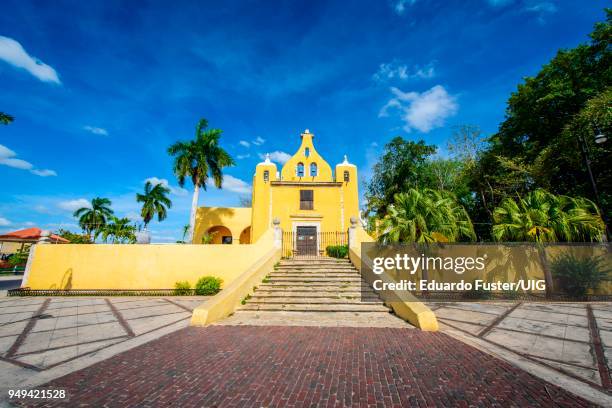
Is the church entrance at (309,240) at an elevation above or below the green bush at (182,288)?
above

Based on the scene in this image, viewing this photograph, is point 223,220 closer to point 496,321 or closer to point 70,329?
point 70,329

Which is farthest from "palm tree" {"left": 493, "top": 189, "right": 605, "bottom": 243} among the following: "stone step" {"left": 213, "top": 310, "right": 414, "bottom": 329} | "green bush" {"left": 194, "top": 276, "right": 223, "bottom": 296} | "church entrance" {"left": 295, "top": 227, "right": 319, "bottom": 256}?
"green bush" {"left": 194, "top": 276, "right": 223, "bottom": 296}

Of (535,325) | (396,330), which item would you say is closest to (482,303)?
(535,325)

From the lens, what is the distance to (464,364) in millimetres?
4305

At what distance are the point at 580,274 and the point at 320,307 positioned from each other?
1276 cm

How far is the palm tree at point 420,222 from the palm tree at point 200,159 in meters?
13.5

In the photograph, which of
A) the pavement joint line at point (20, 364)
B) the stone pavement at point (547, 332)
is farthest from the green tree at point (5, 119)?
the stone pavement at point (547, 332)

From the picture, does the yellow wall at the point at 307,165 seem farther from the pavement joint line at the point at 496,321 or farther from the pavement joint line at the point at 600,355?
the pavement joint line at the point at 600,355

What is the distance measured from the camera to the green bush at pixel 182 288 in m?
12.6

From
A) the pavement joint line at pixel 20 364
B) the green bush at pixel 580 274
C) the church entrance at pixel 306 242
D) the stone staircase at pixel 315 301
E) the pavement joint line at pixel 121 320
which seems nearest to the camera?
the pavement joint line at pixel 20 364

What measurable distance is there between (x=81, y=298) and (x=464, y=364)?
15.0 meters

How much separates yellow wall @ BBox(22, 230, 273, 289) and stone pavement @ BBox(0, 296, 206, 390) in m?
2.05

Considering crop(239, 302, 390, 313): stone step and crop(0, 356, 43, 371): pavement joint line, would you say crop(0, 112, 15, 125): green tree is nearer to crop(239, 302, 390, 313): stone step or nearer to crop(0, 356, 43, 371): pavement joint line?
crop(0, 356, 43, 371): pavement joint line

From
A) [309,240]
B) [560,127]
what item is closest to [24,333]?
[309,240]
